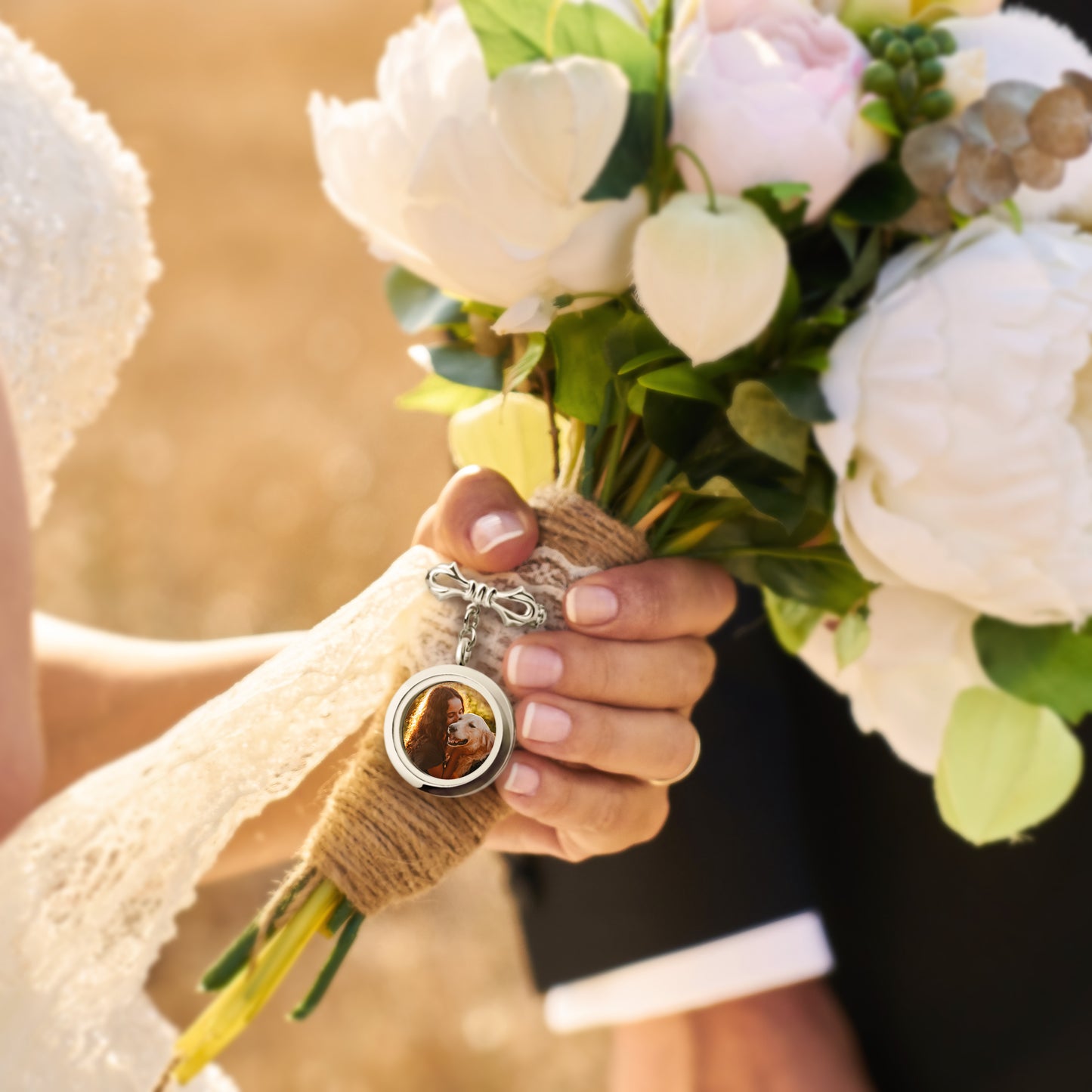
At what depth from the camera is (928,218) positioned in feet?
1.31

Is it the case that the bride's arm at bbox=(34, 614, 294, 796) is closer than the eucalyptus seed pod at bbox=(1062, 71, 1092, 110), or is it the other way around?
the eucalyptus seed pod at bbox=(1062, 71, 1092, 110)

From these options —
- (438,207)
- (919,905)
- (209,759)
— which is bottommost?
(919,905)

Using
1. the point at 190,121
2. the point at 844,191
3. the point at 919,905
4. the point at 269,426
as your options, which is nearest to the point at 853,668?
the point at 844,191

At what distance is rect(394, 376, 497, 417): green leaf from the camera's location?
Answer: 1.73 feet

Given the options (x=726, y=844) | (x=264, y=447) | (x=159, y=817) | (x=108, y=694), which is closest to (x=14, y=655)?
(x=159, y=817)

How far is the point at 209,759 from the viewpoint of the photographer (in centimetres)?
49

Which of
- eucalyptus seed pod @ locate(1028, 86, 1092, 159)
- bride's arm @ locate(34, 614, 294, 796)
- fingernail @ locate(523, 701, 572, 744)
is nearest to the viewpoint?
eucalyptus seed pod @ locate(1028, 86, 1092, 159)

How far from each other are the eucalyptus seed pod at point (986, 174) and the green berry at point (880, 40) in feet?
0.17

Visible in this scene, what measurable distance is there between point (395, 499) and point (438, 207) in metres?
1.82

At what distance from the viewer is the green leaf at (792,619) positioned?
0.54m

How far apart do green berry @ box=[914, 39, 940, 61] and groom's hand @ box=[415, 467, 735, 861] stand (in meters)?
0.23

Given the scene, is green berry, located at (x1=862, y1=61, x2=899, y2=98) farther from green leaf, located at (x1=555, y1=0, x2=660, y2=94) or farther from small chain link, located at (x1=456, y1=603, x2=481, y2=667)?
small chain link, located at (x1=456, y1=603, x2=481, y2=667)

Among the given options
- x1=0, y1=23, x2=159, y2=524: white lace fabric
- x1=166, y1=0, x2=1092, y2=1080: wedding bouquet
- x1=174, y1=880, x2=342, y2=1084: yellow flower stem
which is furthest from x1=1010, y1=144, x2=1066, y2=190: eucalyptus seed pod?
x1=0, y1=23, x2=159, y2=524: white lace fabric

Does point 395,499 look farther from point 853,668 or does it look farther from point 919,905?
point 853,668
